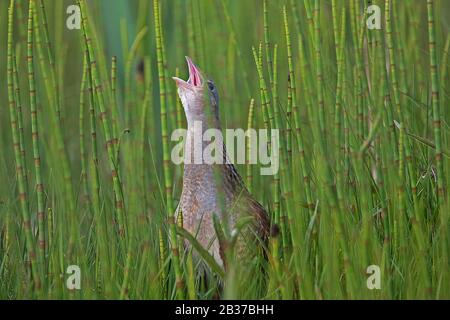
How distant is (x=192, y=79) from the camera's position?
3135 mm

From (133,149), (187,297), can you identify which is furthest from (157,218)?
(133,149)

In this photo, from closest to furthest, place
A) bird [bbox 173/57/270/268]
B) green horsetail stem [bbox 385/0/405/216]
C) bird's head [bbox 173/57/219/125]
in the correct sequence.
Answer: green horsetail stem [bbox 385/0/405/216], bird [bbox 173/57/270/268], bird's head [bbox 173/57/219/125]

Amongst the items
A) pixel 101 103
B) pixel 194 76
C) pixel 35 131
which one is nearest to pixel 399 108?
pixel 194 76

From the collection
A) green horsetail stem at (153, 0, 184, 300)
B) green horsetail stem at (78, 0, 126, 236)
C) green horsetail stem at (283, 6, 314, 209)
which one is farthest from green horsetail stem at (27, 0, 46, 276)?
green horsetail stem at (283, 6, 314, 209)

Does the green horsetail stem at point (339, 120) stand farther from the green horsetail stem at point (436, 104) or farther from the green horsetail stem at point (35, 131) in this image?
the green horsetail stem at point (35, 131)

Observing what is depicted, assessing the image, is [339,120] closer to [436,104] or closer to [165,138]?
[436,104]

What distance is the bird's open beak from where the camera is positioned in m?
3.08

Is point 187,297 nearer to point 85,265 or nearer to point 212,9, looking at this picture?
point 85,265

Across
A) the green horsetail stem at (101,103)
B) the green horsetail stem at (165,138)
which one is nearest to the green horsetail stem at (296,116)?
the green horsetail stem at (165,138)

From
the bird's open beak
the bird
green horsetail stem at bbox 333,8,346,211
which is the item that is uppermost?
the bird's open beak

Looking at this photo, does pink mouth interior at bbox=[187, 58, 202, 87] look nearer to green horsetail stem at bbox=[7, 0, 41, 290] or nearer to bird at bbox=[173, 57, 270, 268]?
bird at bbox=[173, 57, 270, 268]

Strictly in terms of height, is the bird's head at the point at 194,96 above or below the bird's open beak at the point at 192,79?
below

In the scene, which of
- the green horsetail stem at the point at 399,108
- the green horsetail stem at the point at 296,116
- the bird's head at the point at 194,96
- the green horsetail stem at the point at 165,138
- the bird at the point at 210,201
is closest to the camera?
the green horsetail stem at the point at 165,138

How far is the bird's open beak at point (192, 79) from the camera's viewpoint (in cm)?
308
